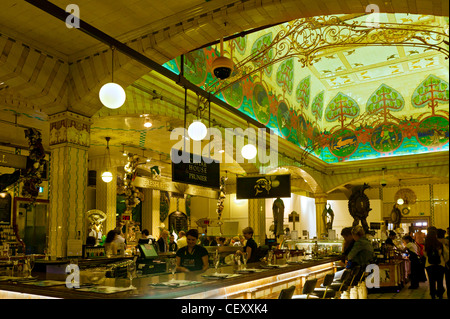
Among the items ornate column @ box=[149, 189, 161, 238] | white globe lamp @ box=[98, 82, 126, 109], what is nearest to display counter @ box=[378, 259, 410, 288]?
white globe lamp @ box=[98, 82, 126, 109]

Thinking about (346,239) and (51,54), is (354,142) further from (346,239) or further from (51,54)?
(51,54)

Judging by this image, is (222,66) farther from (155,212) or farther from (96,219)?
(155,212)

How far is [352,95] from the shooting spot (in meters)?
15.2

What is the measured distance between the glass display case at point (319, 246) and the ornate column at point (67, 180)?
14.3 feet

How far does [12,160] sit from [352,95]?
11.4 metres

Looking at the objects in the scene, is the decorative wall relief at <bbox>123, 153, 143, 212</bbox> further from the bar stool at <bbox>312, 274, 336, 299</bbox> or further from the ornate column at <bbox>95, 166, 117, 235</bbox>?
the bar stool at <bbox>312, 274, 336, 299</bbox>

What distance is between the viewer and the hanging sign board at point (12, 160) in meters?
7.55

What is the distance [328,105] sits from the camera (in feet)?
51.8

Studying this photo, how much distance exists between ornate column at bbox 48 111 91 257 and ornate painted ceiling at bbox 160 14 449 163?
12.4 ft

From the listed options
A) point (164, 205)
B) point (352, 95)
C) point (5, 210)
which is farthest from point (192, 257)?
point (164, 205)

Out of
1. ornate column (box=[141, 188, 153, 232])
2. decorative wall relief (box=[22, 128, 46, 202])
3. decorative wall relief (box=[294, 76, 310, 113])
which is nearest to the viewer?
decorative wall relief (box=[22, 128, 46, 202])

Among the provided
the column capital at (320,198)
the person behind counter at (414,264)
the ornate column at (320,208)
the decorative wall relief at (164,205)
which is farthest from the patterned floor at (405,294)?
the decorative wall relief at (164,205)

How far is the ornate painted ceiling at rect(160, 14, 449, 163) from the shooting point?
1074 cm

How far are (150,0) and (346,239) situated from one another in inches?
204
